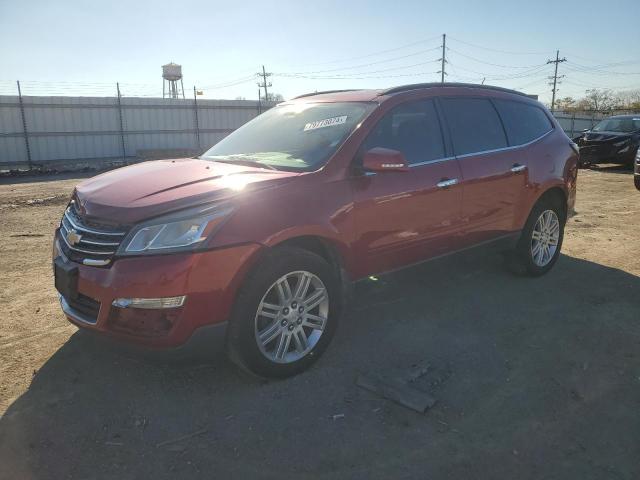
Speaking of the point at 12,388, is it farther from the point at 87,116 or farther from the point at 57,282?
the point at 87,116

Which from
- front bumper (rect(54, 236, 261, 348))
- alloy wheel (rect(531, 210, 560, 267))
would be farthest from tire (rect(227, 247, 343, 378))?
alloy wheel (rect(531, 210, 560, 267))

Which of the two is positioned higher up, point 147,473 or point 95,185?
point 95,185

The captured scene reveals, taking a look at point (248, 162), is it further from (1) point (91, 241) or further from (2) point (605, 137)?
(2) point (605, 137)

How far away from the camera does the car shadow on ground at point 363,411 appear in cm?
246

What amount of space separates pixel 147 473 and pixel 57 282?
139 centimetres

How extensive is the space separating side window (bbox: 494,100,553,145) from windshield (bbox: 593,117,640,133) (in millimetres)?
13160

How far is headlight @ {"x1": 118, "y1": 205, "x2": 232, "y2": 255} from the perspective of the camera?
8.93 ft

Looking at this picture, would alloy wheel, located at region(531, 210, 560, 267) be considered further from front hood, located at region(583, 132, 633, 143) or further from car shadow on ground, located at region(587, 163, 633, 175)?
front hood, located at region(583, 132, 633, 143)

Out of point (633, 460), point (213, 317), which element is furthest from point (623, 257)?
point (213, 317)

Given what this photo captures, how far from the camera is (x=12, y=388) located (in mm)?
3041

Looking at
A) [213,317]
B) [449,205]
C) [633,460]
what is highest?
[449,205]

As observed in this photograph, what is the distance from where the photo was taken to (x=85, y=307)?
290cm

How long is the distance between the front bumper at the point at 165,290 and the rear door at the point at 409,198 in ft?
3.41

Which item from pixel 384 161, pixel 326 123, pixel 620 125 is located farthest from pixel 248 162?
pixel 620 125
